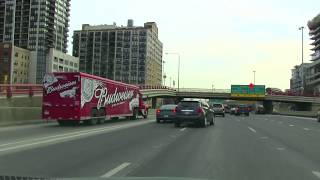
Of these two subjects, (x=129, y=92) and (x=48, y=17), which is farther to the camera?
(x=48, y=17)

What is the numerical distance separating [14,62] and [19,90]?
99.5m

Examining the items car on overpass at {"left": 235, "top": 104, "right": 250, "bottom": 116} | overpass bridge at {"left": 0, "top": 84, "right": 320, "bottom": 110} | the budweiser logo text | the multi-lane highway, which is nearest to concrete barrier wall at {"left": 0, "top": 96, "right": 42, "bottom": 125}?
the budweiser logo text

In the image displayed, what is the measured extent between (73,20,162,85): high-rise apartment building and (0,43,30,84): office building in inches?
547

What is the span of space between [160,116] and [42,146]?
22.3 metres

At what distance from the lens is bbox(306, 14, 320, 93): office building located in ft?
570

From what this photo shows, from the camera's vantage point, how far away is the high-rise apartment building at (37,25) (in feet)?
396

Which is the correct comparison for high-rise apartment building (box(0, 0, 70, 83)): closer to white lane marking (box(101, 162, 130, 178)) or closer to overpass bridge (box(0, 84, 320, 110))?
overpass bridge (box(0, 84, 320, 110))

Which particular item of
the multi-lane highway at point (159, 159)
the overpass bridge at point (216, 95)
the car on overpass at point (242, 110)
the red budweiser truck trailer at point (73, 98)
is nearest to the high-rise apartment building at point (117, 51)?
the overpass bridge at point (216, 95)

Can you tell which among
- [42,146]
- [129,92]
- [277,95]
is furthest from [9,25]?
[42,146]

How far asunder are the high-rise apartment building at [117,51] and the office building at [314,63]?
68755mm

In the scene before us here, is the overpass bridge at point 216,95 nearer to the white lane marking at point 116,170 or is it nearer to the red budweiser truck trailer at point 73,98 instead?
the red budweiser truck trailer at point 73,98

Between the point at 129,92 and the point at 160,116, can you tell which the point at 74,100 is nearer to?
the point at 160,116

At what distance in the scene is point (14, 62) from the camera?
132375 mm

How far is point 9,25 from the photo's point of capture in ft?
425
